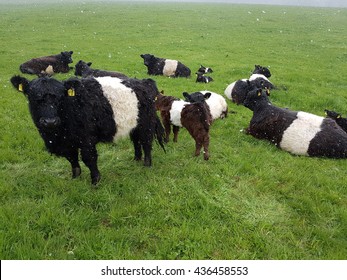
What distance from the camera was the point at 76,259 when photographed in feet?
14.0

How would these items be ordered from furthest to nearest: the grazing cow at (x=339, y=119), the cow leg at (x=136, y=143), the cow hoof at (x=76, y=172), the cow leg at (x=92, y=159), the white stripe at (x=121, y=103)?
1. the grazing cow at (x=339, y=119)
2. the cow leg at (x=136, y=143)
3. the cow hoof at (x=76, y=172)
4. the white stripe at (x=121, y=103)
5. the cow leg at (x=92, y=159)

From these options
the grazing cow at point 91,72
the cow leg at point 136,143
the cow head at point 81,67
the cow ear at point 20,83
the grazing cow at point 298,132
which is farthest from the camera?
the cow head at point 81,67

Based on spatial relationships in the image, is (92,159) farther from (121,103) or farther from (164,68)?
(164,68)

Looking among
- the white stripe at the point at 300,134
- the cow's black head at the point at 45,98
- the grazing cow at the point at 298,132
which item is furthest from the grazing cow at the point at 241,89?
the cow's black head at the point at 45,98

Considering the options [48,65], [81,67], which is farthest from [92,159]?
[48,65]

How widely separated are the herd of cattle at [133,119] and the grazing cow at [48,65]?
9002 mm

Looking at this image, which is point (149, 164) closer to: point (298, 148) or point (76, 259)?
point (76, 259)

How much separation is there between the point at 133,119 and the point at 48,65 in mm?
10942

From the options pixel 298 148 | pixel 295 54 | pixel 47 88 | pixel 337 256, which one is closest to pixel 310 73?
pixel 295 54

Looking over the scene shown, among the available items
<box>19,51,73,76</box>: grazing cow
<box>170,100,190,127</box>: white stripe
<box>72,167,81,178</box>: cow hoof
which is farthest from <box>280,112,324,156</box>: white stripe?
<box>19,51,73,76</box>: grazing cow

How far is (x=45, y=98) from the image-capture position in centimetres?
502

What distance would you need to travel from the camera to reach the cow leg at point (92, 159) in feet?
18.9

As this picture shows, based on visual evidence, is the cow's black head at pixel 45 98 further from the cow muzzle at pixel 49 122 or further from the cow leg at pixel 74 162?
the cow leg at pixel 74 162

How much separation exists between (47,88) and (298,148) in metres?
5.89
